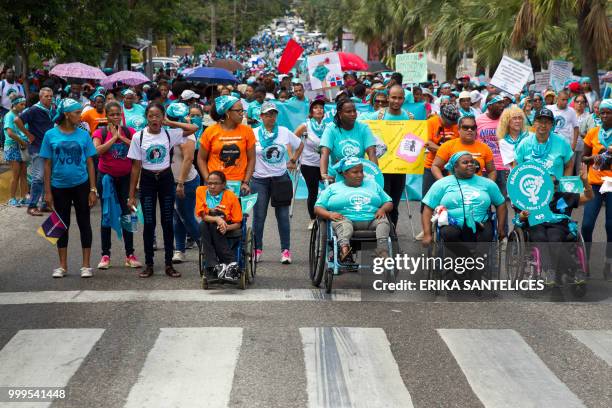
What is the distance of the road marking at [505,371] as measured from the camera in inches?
265

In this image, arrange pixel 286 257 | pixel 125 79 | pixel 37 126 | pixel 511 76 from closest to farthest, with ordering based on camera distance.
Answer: pixel 286 257 < pixel 37 126 < pixel 511 76 < pixel 125 79

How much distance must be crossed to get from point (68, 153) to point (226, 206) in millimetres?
1769

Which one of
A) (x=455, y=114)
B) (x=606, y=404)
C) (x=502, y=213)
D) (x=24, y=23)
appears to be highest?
(x=24, y=23)

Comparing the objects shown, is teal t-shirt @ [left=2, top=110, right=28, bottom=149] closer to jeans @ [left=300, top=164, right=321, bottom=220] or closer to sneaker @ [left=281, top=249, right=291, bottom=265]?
jeans @ [left=300, top=164, right=321, bottom=220]

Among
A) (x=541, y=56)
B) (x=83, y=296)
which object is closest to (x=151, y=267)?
(x=83, y=296)

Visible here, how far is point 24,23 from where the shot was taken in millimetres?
21625

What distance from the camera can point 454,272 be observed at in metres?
9.90

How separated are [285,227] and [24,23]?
11903 mm

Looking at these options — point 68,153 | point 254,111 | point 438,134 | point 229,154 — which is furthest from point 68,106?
point 254,111

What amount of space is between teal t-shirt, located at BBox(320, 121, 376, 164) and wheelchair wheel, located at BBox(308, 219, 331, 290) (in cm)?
119

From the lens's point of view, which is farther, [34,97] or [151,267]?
[34,97]

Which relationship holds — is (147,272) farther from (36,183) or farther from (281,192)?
(36,183)

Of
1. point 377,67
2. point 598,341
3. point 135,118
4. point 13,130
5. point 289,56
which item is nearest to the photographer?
point 598,341

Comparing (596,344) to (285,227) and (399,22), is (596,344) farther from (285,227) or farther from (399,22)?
(399,22)
